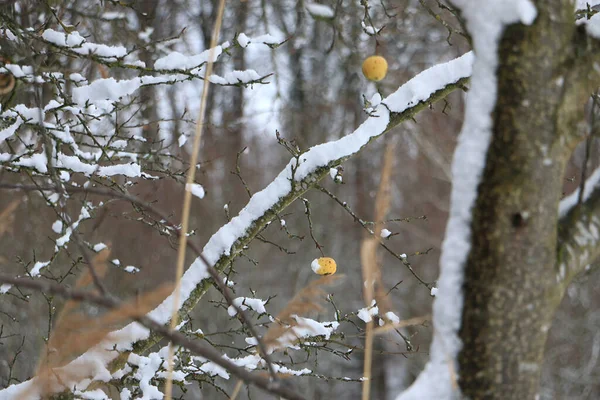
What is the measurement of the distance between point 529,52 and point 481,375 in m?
0.51

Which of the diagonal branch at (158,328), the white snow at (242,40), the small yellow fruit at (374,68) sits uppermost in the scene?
the small yellow fruit at (374,68)

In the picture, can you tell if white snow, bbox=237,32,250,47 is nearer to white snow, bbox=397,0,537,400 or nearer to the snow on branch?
the snow on branch

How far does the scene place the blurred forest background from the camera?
5.43 m

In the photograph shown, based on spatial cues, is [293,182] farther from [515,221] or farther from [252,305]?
[515,221]

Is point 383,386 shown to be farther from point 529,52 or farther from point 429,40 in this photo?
point 529,52

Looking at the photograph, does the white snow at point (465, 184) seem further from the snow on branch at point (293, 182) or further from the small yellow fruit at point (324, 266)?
the small yellow fruit at point (324, 266)

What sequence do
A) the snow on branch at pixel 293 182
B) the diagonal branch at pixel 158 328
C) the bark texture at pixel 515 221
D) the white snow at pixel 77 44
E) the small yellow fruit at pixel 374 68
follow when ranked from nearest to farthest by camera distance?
the diagonal branch at pixel 158 328, the bark texture at pixel 515 221, the snow on branch at pixel 293 182, the white snow at pixel 77 44, the small yellow fruit at pixel 374 68

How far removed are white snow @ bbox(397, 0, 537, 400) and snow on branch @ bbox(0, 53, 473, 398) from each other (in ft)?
3.44

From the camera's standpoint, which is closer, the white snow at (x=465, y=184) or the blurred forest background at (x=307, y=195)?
the white snow at (x=465, y=184)

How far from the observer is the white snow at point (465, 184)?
886mm

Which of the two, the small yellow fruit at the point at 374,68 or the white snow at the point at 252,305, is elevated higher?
the small yellow fruit at the point at 374,68

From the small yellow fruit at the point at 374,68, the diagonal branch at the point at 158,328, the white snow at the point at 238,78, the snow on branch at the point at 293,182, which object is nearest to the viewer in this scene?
the diagonal branch at the point at 158,328

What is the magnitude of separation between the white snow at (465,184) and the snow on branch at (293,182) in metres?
1.05

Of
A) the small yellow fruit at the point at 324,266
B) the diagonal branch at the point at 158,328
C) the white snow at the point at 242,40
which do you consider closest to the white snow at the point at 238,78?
the white snow at the point at 242,40
